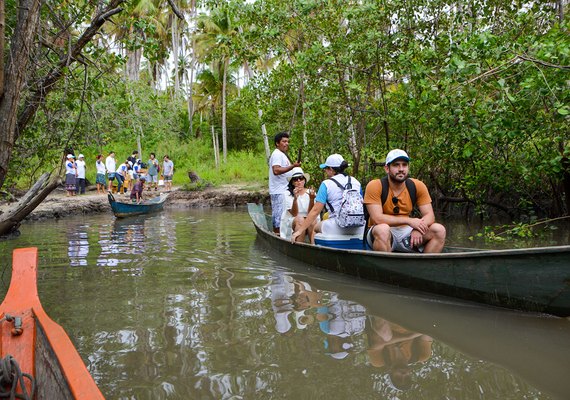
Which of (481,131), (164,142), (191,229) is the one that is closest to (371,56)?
(481,131)

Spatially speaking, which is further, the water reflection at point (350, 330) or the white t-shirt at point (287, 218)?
the white t-shirt at point (287, 218)

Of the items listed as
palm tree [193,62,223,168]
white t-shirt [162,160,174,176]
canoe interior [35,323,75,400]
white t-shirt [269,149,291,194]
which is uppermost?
palm tree [193,62,223,168]

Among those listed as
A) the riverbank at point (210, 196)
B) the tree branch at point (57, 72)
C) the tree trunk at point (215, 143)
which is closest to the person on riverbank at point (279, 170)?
the tree branch at point (57, 72)

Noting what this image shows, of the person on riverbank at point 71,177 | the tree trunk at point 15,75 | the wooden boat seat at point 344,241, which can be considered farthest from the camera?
the person on riverbank at point 71,177

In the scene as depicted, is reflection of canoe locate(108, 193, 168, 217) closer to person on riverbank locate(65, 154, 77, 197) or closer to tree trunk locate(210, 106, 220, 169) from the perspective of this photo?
person on riverbank locate(65, 154, 77, 197)

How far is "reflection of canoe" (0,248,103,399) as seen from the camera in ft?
7.09

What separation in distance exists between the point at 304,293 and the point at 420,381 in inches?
99.4

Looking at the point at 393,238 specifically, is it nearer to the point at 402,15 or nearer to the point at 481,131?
the point at 481,131

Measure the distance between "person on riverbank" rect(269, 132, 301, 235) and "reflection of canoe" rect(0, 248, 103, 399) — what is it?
4.89m

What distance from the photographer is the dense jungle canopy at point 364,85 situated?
17.9ft

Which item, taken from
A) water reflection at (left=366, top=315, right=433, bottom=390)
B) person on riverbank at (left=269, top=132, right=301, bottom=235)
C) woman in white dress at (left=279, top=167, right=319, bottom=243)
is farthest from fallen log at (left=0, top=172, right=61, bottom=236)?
person on riverbank at (left=269, top=132, right=301, bottom=235)

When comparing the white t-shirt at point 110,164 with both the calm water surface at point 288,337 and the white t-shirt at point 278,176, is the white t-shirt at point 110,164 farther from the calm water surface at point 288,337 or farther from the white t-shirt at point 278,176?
the white t-shirt at point 278,176

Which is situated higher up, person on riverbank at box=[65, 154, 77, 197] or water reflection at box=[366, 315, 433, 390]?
person on riverbank at box=[65, 154, 77, 197]

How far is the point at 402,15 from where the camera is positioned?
1030 centimetres
